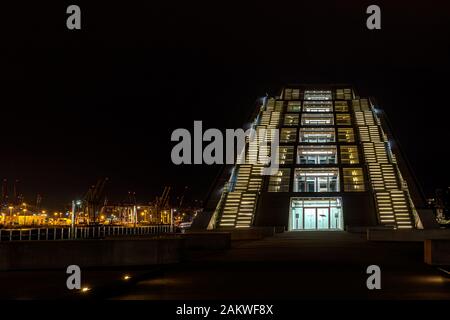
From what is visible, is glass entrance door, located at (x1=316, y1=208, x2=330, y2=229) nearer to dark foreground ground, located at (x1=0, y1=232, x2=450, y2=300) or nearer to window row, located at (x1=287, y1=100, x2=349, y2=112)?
window row, located at (x1=287, y1=100, x2=349, y2=112)

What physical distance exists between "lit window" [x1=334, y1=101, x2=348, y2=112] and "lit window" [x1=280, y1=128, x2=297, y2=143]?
10.3 meters

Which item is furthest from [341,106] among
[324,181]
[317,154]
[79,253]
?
[79,253]

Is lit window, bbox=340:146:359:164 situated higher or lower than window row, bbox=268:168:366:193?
higher

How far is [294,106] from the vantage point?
69.6 metres

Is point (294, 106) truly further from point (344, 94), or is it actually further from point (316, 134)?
point (316, 134)

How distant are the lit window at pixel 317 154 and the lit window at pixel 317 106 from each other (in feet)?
43.4

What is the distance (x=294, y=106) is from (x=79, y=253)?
54655mm

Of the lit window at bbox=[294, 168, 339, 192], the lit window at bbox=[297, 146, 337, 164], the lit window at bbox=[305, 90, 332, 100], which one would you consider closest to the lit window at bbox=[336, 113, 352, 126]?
the lit window at bbox=[297, 146, 337, 164]

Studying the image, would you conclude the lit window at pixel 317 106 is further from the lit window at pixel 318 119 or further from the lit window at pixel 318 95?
the lit window at pixel 318 95

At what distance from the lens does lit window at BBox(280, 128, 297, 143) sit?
56.0 metres

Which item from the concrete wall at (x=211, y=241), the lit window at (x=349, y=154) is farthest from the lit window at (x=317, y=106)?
the concrete wall at (x=211, y=241)

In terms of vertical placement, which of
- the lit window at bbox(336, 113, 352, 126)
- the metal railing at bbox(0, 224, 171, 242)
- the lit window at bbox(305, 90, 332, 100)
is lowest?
the metal railing at bbox(0, 224, 171, 242)
